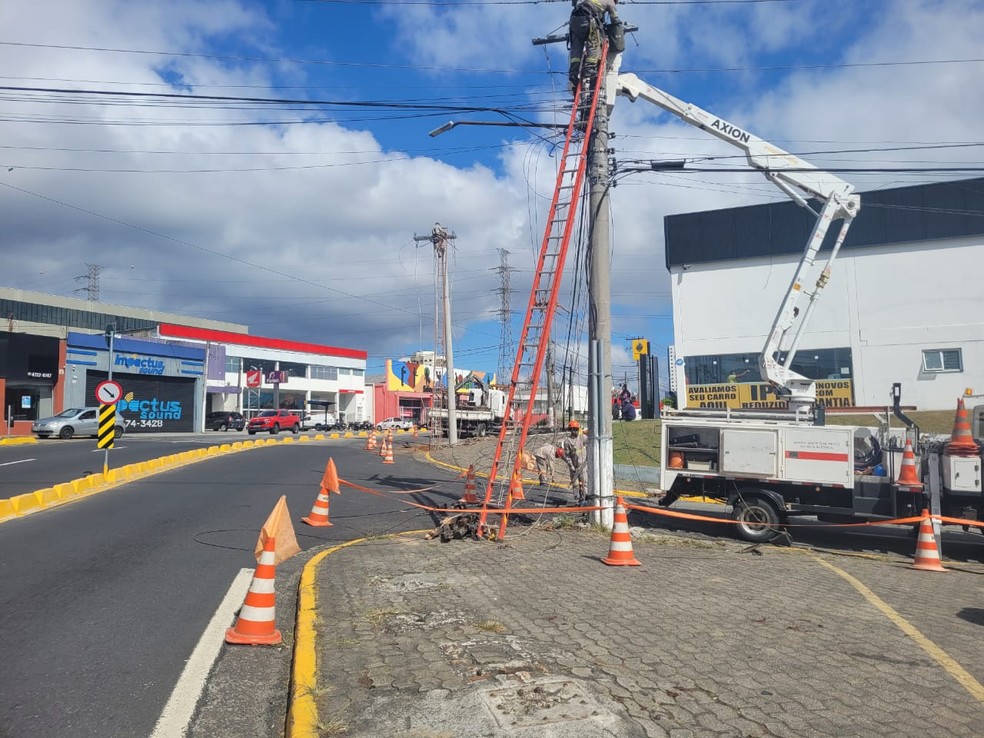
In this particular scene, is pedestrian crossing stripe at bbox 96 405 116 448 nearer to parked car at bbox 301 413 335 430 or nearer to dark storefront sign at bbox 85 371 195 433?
dark storefront sign at bbox 85 371 195 433

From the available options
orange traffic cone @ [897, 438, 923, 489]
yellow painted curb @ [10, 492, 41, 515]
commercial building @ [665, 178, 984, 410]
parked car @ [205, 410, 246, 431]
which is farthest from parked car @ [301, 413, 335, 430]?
orange traffic cone @ [897, 438, 923, 489]

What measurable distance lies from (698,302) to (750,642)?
3688 centimetres

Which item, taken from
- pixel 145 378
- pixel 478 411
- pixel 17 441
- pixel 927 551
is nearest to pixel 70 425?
pixel 17 441

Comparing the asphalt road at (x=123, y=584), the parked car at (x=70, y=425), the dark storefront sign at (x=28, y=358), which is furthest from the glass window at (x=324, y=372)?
the asphalt road at (x=123, y=584)

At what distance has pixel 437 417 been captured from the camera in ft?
113

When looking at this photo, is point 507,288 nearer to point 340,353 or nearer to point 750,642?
point 340,353

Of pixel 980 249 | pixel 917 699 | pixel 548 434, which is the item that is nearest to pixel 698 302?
pixel 980 249

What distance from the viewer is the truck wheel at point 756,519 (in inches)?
452

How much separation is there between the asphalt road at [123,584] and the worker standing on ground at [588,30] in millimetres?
7722

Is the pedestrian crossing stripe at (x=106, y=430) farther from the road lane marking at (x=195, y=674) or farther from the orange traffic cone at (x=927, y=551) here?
the orange traffic cone at (x=927, y=551)

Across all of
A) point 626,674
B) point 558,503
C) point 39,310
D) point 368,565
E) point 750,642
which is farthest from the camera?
point 39,310

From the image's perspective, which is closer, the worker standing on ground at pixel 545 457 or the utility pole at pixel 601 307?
the utility pole at pixel 601 307

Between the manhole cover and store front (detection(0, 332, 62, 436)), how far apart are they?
4408 cm

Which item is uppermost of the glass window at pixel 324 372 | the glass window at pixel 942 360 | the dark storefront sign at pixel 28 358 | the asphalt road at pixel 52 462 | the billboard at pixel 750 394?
the glass window at pixel 324 372
